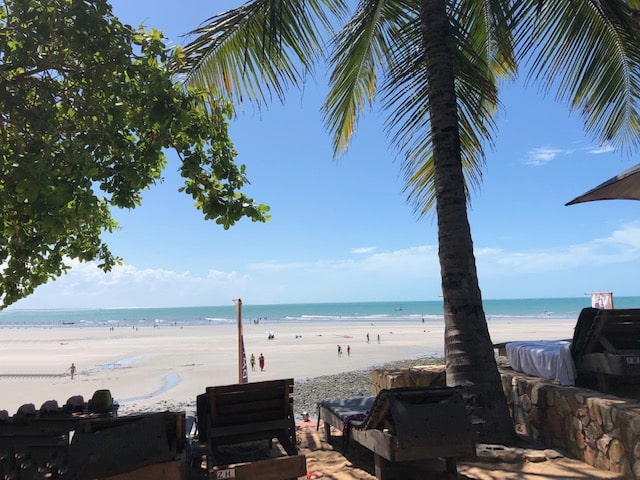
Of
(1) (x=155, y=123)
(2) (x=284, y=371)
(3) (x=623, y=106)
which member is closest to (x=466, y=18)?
(3) (x=623, y=106)

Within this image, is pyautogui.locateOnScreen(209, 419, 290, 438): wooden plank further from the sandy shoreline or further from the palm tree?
the sandy shoreline

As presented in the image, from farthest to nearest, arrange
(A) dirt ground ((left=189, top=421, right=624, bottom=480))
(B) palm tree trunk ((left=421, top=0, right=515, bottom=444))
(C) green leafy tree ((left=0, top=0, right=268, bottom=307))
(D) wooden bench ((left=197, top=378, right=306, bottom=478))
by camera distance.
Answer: (B) palm tree trunk ((left=421, top=0, right=515, bottom=444)) → (D) wooden bench ((left=197, top=378, right=306, bottom=478)) → (A) dirt ground ((left=189, top=421, right=624, bottom=480)) → (C) green leafy tree ((left=0, top=0, right=268, bottom=307))

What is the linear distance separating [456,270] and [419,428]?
1745 millimetres

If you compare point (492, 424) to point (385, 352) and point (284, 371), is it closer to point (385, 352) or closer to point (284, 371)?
point (284, 371)

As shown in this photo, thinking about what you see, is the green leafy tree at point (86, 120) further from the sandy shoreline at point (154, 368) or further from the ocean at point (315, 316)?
the ocean at point (315, 316)

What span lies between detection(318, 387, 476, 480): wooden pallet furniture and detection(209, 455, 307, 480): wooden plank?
2.05 feet

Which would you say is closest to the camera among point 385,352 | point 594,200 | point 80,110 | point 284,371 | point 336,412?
point 80,110

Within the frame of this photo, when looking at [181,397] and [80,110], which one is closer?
[80,110]

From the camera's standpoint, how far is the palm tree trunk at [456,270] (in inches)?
174

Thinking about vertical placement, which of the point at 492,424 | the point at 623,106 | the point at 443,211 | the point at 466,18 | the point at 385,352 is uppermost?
the point at 466,18

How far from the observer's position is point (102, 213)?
4.84 m

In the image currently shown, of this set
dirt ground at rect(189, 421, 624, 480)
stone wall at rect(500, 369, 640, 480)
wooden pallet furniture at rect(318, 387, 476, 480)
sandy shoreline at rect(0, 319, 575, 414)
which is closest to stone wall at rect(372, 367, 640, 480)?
stone wall at rect(500, 369, 640, 480)

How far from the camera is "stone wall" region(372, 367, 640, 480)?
136 inches

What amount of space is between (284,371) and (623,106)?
15426 mm
